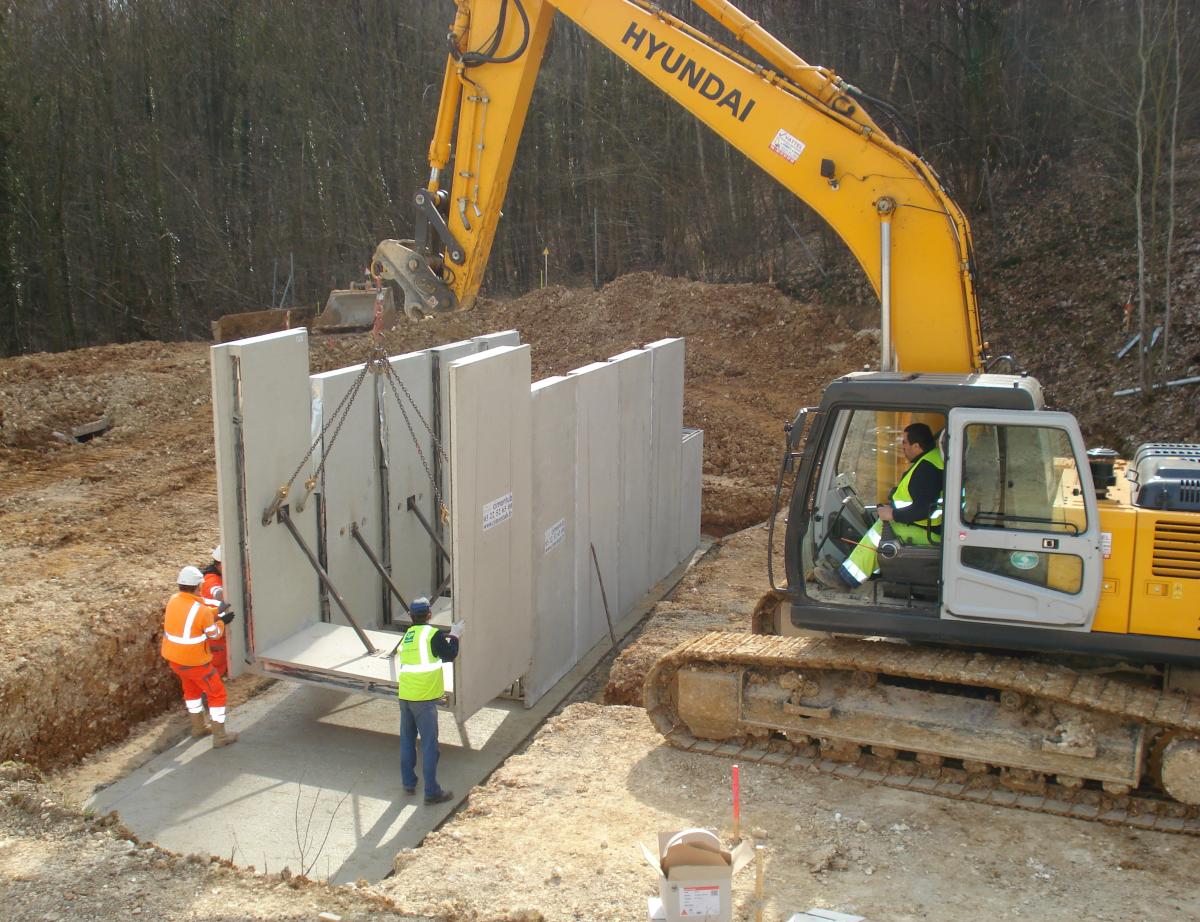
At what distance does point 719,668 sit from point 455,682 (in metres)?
1.85

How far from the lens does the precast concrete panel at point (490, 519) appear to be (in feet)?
25.1

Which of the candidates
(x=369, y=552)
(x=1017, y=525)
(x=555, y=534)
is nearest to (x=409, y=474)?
(x=369, y=552)

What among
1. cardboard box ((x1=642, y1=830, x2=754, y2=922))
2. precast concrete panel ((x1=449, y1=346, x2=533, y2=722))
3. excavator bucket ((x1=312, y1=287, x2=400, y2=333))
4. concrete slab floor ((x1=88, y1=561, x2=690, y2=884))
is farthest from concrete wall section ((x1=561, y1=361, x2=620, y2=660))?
excavator bucket ((x1=312, y1=287, x2=400, y2=333))

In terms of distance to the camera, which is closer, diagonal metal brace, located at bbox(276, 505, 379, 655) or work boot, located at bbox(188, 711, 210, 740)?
work boot, located at bbox(188, 711, 210, 740)

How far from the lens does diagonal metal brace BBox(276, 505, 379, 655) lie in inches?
335

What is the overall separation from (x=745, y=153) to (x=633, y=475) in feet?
11.4

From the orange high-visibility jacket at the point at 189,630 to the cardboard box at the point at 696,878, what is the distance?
14.2ft

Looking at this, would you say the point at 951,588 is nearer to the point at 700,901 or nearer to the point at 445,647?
the point at 700,901

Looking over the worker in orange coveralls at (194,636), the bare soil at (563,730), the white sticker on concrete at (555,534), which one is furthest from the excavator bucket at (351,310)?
the worker in orange coveralls at (194,636)

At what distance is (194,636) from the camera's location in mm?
8023

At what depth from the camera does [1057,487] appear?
245 inches

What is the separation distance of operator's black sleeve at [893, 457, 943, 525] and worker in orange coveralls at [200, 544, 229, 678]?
15.8ft

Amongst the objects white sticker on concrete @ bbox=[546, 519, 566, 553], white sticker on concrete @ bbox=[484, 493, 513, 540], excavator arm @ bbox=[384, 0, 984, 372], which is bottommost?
white sticker on concrete @ bbox=[546, 519, 566, 553]

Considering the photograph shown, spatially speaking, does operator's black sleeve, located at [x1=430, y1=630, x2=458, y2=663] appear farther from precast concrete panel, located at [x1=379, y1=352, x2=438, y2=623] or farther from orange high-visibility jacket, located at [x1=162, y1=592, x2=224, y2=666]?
precast concrete panel, located at [x1=379, y1=352, x2=438, y2=623]
